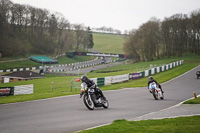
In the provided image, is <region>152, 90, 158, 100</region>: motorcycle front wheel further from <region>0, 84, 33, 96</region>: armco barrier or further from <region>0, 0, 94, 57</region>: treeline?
<region>0, 0, 94, 57</region>: treeline

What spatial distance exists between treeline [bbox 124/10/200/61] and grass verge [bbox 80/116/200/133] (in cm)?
7316

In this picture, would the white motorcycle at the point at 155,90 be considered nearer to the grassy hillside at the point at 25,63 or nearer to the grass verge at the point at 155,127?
the grass verge at the point at 155,127

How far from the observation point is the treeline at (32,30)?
270 ft

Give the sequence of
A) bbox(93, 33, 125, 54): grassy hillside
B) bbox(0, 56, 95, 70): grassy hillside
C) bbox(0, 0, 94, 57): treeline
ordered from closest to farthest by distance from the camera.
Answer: bbox(0, 56, 95, 70): grassy hillside
bbox(0, 0, 94, 57): treeline
bbox(93, 33, 125, 54): grassy hillside

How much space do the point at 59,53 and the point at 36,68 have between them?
2598 cm

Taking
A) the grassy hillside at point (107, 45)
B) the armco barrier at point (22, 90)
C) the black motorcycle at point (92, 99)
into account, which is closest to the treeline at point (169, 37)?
the armco barrier at point (22, 90)

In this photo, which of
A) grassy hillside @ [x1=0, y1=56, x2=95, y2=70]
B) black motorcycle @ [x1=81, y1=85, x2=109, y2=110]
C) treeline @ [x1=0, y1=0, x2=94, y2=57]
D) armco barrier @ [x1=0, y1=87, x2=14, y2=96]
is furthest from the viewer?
treeline @ [x1=0, y1=0, x2=94, y2=57]

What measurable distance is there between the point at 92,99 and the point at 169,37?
→ 7722cm

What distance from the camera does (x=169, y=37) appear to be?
86.6 m

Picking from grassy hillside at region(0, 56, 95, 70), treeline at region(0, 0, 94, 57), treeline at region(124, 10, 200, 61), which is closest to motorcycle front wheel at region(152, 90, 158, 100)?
grassy hillside at region(0, 56, 95, 70)

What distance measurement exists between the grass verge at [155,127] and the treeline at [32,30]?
7460 centimetres

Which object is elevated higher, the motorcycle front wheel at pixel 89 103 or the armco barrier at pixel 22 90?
the motorcycle front wheel at pixel 89 103

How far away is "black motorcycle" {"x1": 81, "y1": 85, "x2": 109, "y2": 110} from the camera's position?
44.1ft

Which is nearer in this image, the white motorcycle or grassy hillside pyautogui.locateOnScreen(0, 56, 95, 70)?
the white motorcycle
